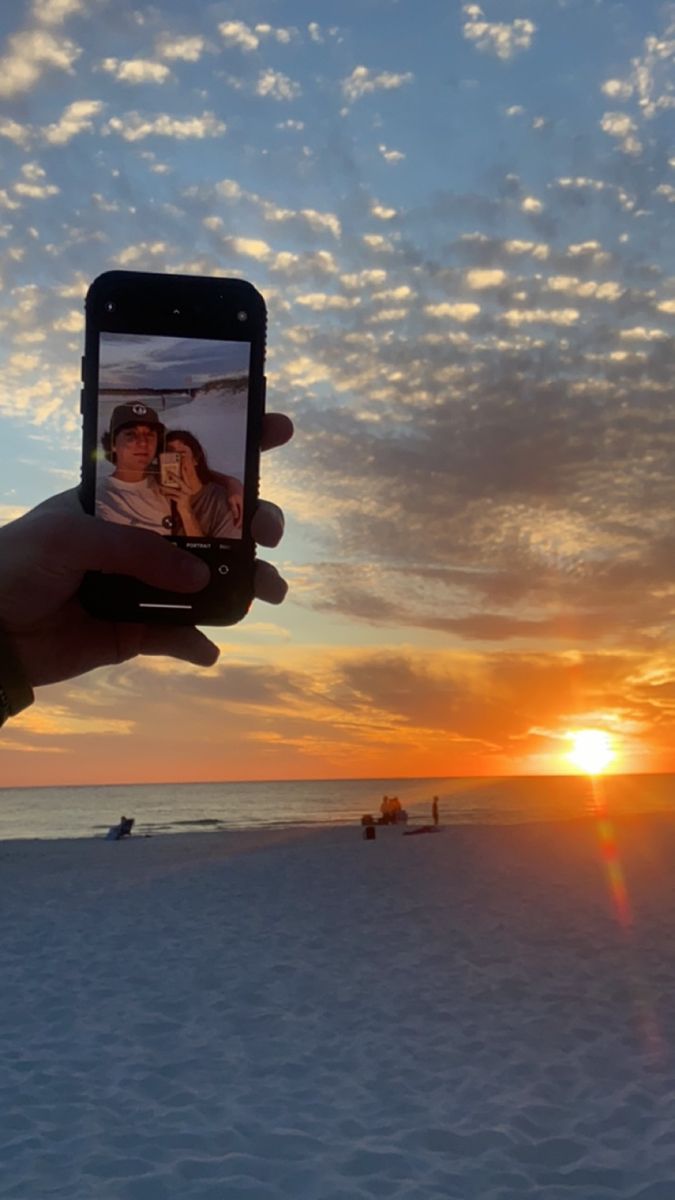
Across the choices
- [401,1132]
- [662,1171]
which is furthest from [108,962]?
[662,1171]

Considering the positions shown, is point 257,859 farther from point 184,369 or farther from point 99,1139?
point 184,369

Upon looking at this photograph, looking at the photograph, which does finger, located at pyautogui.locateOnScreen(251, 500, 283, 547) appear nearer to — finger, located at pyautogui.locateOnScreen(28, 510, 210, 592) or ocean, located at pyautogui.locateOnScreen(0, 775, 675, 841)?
finger, located at pyautogui.locateOnScreen(28, 510, 210, 592)

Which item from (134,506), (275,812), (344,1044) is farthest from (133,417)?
(275,812)

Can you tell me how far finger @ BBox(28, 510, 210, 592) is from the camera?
109 inches

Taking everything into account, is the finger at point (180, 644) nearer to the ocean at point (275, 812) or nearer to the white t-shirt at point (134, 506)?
the white t-shirt at point (134, 506)

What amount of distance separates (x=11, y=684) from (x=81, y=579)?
0.38m

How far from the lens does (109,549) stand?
278 centimetres

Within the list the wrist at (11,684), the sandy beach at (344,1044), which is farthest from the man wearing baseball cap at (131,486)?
the sandy beach at (344,1044)

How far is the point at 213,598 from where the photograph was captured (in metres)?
3.05

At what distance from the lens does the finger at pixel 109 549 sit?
2.77 metres

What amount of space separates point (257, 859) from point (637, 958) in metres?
12.9

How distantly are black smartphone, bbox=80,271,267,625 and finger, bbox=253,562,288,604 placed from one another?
71mm

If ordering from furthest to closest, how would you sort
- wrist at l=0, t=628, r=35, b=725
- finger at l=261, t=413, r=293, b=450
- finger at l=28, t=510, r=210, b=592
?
finger at l=261, t=413, r=293, b=450 < wrist at l=0, t=628, r=35, b=725 < finger at l=28, t=510, r=210, b=592

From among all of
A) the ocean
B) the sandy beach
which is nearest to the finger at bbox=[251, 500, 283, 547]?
the sandy beach
